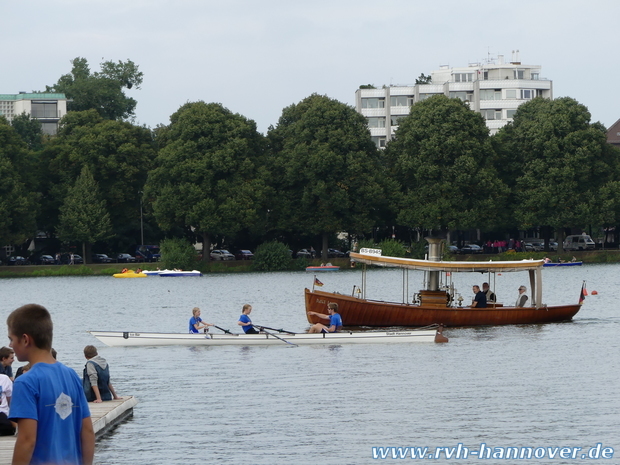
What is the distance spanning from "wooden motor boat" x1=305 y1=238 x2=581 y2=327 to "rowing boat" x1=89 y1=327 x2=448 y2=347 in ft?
17.6

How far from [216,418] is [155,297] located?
58.6 metres

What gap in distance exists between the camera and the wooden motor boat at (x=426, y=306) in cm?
4631

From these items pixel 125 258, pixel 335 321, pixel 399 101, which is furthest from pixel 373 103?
pixel 335 321

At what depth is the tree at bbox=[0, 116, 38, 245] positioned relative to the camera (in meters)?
107

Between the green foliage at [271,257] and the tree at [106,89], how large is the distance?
4395 cm

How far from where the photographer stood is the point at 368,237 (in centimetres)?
12250

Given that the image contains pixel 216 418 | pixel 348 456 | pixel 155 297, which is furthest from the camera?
pixel 155 297

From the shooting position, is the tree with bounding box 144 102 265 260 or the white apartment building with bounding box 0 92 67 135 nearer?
the tree with bounding box 144 102 265 260

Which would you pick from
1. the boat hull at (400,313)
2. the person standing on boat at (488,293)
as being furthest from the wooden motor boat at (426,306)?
the person standing on boat at (488,293)

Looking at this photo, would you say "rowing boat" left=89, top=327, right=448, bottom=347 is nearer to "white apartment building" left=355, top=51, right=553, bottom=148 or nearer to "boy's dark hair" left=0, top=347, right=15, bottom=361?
"boy's dark hair" left=0, top=347, right=15, bottom=361

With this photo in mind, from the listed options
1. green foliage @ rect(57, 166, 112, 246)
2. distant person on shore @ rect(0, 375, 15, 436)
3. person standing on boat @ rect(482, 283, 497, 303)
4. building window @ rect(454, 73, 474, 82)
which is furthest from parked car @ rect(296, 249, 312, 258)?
distant person on shore @ rect(0, 375, 15, 436)

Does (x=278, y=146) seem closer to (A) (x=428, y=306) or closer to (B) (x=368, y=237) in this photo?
(B) (x=368, y=237)

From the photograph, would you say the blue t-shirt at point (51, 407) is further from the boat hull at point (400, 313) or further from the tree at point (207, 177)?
the tree at point (207, 177)

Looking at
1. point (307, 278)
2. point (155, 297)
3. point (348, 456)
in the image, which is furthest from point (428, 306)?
point (307, 278)
